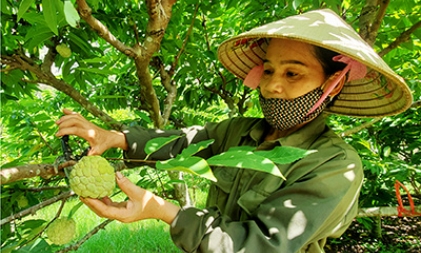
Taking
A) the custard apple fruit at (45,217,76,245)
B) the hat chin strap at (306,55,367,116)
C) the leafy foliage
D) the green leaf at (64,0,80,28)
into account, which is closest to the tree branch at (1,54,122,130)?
the leafy foliage

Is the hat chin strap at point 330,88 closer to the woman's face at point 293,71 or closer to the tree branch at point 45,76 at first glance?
the woman's face at point 293,71

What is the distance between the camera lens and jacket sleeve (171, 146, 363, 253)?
113 cm

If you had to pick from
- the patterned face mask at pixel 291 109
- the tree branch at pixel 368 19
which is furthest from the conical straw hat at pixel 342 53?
the tree branch at pixel 368 19

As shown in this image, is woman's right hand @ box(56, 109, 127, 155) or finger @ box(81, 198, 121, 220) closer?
finger @ box(81, 198, 121, 220)

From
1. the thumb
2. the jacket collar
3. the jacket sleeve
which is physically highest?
the thumb

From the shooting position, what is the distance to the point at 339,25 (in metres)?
1.48

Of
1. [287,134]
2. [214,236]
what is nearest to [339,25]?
[287,134]

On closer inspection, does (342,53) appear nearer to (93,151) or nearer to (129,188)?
(129,188)

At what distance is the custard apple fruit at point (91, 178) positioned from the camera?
3.49 feet

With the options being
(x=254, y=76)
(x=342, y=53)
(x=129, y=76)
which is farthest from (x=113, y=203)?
(x=129, y=76)

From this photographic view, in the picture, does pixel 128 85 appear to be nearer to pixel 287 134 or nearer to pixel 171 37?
pixel 171 37

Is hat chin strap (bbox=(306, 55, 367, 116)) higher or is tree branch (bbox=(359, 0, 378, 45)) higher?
tree branch (bbox=(359, 0, 378, 45))

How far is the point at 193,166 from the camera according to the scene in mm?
798

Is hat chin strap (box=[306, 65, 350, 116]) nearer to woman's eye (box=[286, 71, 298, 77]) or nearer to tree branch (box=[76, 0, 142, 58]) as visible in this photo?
woman's eye (box=[286, 71, 298, 77])
